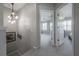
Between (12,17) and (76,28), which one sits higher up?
(12,17)

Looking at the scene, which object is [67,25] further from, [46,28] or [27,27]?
[27,27]

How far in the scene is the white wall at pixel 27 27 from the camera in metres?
1.55

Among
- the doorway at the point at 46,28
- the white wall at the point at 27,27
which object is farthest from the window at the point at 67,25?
the white wall at the point at 27,27

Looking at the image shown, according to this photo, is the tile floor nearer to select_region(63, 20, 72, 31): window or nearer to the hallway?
the hallway

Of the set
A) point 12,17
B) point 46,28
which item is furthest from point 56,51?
point 12,17

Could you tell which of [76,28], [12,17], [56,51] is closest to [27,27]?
[12,17]

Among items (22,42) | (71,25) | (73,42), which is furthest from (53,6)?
(22,42)

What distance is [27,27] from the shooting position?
5.20 feet

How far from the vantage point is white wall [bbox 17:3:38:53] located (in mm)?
1552

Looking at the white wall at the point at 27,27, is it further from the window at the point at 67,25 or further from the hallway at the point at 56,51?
the window at the point at 67,25

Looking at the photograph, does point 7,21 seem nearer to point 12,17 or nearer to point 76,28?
point 12,17

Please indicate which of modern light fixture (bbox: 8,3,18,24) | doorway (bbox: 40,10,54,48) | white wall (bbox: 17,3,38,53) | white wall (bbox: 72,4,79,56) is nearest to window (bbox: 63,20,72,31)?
white wall (bbox: 72,4,79,56)

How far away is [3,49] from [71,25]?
1067mm

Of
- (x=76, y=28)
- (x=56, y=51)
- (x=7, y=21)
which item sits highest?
(x=7, y=21)
